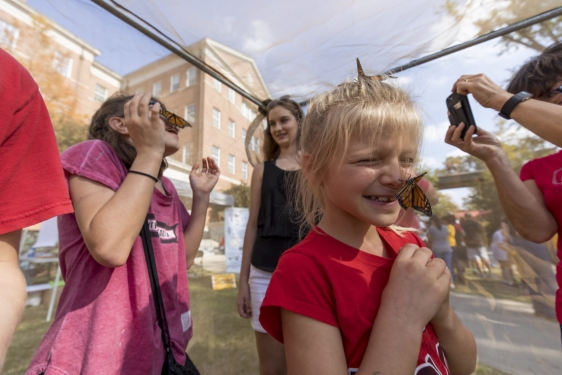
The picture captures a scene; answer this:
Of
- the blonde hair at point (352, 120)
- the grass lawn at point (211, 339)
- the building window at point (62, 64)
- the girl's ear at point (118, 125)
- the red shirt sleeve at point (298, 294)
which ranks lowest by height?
the grass lawn at point (211, 339)

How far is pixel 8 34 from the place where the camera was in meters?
1.68

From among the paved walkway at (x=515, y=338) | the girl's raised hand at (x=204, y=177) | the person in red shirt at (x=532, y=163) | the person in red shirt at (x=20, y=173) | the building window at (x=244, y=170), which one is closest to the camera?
the person in red shirt at (x=20, y=173)

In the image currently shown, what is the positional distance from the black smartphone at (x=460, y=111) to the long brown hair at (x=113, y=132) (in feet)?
5.35

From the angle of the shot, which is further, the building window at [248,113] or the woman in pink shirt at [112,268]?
the building window at [248,113]

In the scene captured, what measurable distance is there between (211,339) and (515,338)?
3.05 metres

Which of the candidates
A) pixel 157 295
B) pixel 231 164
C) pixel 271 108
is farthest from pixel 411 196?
pixel 231 164

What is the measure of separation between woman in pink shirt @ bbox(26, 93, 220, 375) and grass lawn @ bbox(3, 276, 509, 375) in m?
2.02

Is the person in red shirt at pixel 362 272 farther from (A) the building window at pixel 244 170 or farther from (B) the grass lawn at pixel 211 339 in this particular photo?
(B) the grass lawn at pixel 211 339

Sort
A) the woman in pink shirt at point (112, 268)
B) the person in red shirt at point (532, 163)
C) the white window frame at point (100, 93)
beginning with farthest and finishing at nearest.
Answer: the white window frame at point (100, 93) < the person in red shirt at point (532, 163) < the woman in pink shirt at point (112, 268)

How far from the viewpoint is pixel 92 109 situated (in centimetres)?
241

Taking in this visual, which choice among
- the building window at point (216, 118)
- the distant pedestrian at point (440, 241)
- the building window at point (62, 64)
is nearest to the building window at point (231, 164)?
the building window at point (216, 118)

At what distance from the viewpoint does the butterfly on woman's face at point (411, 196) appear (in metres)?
0.75

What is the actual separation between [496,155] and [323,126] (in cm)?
119

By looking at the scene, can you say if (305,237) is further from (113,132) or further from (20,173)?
(113,132)
